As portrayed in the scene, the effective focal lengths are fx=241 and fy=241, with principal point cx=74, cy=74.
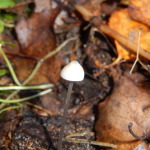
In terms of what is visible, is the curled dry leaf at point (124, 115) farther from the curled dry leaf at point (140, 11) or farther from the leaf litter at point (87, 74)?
the curled dry leaf at point (140, 11)

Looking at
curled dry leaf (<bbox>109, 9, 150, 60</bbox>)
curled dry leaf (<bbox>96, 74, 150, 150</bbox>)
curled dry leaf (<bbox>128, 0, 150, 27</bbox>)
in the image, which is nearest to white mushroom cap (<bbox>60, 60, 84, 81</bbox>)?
curled dry leaf (<bbox>96, 74, 150, 150</bbox>)

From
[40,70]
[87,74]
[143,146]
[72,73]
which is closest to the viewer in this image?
[72,73]

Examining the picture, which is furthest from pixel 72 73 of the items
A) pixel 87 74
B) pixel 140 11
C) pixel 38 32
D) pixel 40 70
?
pixel 38 32

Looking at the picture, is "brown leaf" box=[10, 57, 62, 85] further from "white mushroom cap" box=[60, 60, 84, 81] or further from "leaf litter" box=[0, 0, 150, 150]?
"white mushroom cap" box=[60, 60, 84, 81]

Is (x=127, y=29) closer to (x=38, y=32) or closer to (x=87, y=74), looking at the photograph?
(x=87, y=74)

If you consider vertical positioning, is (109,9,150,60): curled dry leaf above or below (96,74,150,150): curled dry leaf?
above

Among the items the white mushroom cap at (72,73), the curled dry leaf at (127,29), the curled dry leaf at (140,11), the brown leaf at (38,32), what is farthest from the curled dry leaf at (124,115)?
the brown leaf at (38,32)
